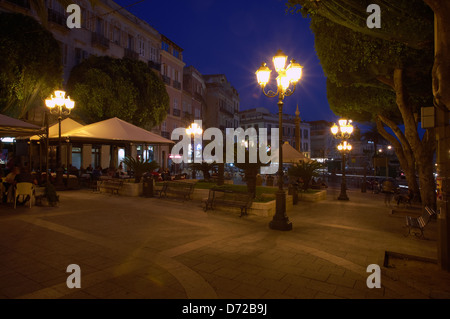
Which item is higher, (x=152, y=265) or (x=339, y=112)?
(x=339, y=112)

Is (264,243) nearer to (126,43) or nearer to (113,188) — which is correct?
(113,188)

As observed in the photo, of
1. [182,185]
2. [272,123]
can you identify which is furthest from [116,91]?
[272,123]

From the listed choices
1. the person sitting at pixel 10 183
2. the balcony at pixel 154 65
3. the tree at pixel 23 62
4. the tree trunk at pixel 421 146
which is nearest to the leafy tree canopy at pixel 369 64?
the tree trunk at pixel 421 146

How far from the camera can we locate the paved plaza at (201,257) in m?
3.99

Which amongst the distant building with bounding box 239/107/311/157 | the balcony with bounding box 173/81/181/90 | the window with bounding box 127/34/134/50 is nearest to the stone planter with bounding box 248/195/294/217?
the window with bounding box 127/34/134/50

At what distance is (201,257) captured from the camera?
5.30 m

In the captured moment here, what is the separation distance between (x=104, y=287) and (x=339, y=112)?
45.8 feet

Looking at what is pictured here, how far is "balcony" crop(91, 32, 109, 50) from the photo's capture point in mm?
23172

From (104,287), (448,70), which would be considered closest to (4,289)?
(104,287)

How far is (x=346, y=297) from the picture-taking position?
3877mm

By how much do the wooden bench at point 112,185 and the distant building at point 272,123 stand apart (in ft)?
164

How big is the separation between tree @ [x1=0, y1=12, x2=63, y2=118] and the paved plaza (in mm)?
8475

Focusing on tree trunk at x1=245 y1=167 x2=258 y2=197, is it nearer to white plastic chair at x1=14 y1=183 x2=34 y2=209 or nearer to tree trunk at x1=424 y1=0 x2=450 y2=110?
tree trunk at x1=424 y1=0 x2=450 y2=110

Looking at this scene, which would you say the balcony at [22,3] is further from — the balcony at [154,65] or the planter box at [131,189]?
the planter box at [131,189]
